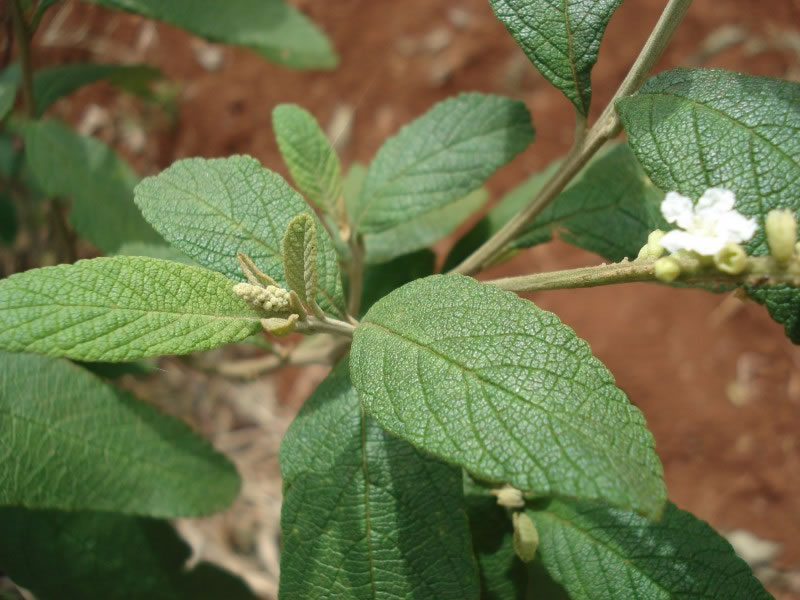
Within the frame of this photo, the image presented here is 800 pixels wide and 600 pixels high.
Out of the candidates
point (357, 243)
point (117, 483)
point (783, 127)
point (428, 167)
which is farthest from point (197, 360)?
point (783, 127)

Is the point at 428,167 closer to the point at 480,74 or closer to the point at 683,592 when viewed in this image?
the point at 683,592

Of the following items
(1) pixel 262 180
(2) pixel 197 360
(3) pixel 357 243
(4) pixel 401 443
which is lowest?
(2) pixel 197 360

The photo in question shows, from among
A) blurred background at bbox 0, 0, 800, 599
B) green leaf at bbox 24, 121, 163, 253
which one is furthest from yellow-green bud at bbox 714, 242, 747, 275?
blurred background at bbox 0, 0, 800, 599

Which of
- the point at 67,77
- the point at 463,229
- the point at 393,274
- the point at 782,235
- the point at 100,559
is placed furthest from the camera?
the point at 463,229

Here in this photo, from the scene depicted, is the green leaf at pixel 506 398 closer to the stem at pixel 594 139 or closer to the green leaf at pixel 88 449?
the stem at pixel 594 139

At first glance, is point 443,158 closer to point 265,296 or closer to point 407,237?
point 407,237

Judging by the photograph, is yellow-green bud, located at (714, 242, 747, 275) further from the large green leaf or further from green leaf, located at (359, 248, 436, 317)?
green leaf, located at (359, 248, 436, 317)

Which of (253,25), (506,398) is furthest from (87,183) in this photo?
(506,398)
